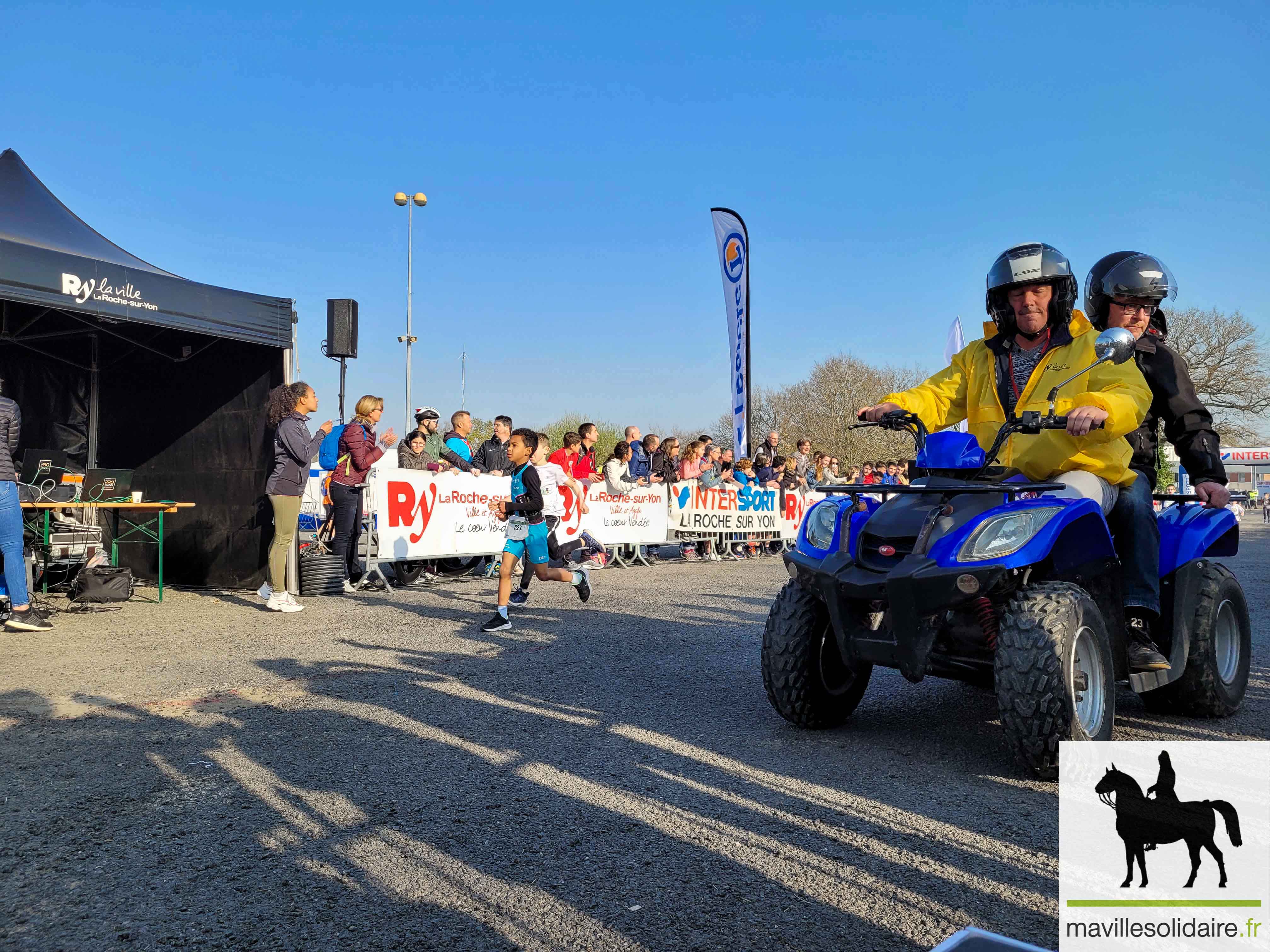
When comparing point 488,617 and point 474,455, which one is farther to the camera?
point 474,455

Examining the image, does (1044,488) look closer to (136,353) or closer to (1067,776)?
(1067,776)

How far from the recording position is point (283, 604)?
9.11m

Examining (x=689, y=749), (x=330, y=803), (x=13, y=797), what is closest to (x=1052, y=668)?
(x=689, y=749)

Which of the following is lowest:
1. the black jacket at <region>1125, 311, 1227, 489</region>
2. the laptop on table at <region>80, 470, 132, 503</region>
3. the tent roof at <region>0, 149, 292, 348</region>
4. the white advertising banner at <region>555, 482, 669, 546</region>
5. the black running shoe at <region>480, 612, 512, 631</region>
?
the black running shoe at <region>480, 612, 512, 631</region>

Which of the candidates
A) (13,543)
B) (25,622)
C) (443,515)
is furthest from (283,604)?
(443,515)

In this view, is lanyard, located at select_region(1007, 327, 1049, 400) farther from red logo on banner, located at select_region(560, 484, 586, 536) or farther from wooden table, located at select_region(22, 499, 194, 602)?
red logo on banner, located at select_region(560, 484, 586, 536)

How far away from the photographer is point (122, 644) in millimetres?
7207

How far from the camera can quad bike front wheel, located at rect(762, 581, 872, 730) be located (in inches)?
174

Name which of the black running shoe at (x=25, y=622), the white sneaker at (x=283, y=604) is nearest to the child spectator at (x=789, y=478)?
the white sneaker at (x=283, y=604)

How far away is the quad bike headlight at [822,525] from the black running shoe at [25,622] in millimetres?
6600

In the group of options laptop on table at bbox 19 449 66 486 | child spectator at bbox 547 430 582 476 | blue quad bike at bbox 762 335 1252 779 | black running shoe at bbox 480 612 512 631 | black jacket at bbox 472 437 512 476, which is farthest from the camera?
child spectator at bbox 547 430 582 476

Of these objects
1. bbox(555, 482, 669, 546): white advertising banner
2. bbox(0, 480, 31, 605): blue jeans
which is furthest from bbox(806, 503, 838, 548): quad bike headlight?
bbox(555, 482, 669, 546): white advertising banner

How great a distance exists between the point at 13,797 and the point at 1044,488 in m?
4.18

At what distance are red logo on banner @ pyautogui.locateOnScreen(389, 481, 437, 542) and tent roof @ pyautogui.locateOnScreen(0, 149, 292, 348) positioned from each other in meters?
2.09
